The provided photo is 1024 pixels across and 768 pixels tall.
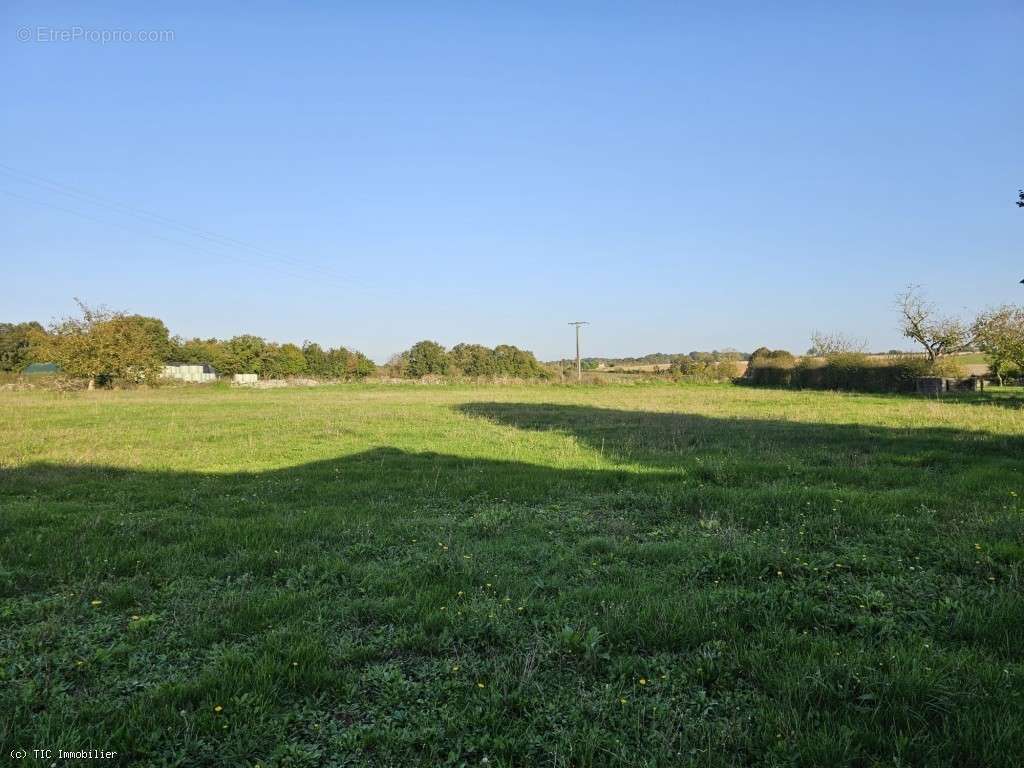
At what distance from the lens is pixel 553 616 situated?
3.94 m

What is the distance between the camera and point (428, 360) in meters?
64.8

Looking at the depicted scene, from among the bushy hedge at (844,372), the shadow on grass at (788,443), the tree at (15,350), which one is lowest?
the shadow on grass at (788,443)

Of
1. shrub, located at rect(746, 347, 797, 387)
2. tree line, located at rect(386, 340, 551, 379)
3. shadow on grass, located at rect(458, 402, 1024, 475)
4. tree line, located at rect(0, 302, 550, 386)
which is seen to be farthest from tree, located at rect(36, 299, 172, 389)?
shrub, located at rect(746, 347, 797, 387)

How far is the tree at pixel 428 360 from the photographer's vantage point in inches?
2543

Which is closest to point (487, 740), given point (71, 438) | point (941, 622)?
point (941, 622)

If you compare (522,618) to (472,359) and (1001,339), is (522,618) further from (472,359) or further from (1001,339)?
(472,359)

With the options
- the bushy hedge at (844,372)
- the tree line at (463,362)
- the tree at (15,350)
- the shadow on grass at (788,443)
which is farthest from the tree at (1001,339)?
the tree at (15,350)

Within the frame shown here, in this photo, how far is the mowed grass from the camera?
2.68 meters

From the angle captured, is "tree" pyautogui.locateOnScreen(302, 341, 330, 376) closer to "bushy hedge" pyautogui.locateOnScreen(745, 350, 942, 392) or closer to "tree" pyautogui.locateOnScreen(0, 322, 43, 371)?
"tree" pyautogui.locateOnScreen(0, 322, 43, 371)

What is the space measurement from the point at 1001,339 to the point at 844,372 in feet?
26.1

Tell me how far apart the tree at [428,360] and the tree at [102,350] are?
89.8 feet

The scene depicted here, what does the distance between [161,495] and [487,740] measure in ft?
23.0

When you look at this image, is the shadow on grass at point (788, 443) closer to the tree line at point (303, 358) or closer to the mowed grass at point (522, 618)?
the mowed grass at point (522, 618)

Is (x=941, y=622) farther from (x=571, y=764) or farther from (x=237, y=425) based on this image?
(x=237, y=425)
